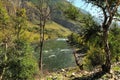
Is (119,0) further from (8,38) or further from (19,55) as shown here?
(8,38)

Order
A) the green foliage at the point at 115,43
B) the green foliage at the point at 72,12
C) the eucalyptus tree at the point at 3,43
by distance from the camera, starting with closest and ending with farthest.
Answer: the green foliage at the point at 72,12 < the eucalyptus tree at the point at 3,43 < the green foliage at the point at 115,43

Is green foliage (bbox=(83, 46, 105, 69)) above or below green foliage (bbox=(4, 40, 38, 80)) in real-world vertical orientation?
below

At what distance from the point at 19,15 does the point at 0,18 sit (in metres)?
17.9

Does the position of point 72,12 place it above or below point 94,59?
above

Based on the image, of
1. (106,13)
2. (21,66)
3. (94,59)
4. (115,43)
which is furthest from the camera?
(94,59)

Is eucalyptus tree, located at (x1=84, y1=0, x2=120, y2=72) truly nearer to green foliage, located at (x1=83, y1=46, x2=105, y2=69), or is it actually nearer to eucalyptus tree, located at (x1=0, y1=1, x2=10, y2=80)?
eucalyptus tree, located at (x1=0, y1=1, x2=10, y2=80)

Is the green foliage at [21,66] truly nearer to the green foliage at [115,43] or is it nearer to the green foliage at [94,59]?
the green foliage at [115,43]

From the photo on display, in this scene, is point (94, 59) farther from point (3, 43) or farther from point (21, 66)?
point (21, 66)

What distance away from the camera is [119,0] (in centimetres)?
2247

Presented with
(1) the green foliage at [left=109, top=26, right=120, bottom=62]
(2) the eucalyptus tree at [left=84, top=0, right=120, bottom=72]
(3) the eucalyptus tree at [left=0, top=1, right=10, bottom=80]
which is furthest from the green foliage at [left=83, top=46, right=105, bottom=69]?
(2) the eucalyptus tree at [left=84, top=0, right=120, bottom=72]

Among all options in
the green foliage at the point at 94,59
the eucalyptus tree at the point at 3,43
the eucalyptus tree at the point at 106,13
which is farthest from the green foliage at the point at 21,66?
the green foliage at the point at 94,59

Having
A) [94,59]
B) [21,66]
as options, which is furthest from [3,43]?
[94,59]

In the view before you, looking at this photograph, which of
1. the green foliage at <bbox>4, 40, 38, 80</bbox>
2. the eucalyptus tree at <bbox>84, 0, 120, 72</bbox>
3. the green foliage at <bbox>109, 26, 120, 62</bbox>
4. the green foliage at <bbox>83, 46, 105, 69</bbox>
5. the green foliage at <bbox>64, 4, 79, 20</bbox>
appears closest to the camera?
the eucalyptus tree at <bbox>84, 0, 120, 72</bbox>

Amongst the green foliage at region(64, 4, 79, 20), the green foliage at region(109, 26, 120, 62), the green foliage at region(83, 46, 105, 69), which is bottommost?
the green foliage at region(83, 46, 105, 69)
